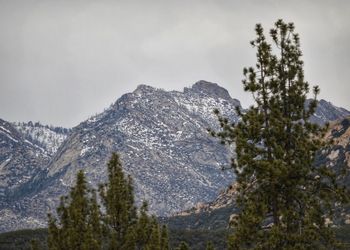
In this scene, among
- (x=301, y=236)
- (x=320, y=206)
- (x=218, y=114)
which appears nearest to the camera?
(x=301, y=236)

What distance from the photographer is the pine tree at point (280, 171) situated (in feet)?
99.6

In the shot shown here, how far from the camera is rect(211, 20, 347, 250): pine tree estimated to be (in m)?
30.3

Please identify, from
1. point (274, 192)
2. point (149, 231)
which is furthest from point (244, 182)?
point (149, 231)

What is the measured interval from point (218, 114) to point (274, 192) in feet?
19.2

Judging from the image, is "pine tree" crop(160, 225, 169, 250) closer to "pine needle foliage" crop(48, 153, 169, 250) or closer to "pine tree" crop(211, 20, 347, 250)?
"pine needle foliage" crop(48, 153, 169, 250)

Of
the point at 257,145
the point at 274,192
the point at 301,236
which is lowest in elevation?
the point at 301,236

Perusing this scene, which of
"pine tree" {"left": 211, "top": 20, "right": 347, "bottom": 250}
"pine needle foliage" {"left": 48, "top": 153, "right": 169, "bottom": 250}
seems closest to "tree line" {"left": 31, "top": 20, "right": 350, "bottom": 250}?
"pine tree" {"left": 211, "top": 20, "right": 347, "bottom": 250}

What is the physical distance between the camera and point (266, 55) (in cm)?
3353

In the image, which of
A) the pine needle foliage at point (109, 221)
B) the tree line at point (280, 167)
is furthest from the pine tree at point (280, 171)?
the pine needle foliage at point (109, 221)

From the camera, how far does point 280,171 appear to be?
97.2ft

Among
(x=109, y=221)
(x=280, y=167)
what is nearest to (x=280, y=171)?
(x=280, y=167)

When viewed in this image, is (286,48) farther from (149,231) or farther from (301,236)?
(149,231)

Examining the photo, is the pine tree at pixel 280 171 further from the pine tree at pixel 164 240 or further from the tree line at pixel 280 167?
the pine tree at pixel 164 240

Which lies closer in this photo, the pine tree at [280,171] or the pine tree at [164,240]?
the pine tree at [280,171]
